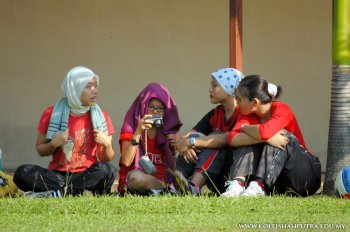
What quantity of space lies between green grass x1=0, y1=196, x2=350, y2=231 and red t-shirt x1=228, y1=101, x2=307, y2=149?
582 mm

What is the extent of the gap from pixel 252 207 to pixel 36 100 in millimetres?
4817

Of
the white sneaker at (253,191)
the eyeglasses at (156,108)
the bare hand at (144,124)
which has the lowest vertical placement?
the white sneaker at (253,191)

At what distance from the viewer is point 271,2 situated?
11.6 meters

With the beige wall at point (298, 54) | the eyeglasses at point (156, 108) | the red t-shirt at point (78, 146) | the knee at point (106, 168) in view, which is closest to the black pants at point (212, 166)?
the eyeglasses at point (156, 108)

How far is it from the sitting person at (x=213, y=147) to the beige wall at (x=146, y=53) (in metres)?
2.79

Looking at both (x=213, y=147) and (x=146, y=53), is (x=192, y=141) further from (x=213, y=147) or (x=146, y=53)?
(x=146, y=53)

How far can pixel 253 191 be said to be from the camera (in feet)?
26.9

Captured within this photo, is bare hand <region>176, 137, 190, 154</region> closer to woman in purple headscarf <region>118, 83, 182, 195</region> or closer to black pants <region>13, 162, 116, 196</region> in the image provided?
woman in purple headscarf <region>118, 83, 182, 195</region>

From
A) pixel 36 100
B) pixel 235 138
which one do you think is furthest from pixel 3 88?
pixel 235 138

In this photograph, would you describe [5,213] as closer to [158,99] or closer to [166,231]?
[166,231]

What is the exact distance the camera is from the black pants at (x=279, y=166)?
8305 millimetres

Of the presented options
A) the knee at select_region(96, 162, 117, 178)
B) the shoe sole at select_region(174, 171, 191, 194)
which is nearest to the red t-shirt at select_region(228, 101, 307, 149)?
the shoe sole at select_region(174, 171, 191, 194)

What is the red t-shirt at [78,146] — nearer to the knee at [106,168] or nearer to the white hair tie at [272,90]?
the knee at [106,168]

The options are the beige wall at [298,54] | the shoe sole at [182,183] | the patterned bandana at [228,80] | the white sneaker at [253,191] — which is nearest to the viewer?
the white sneaker at [253,191]
